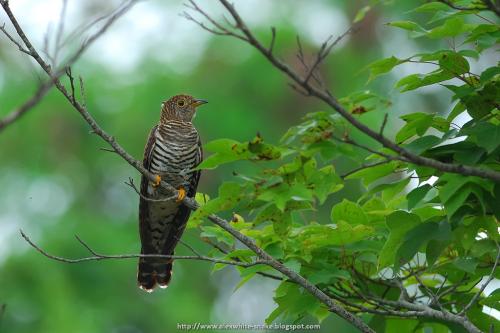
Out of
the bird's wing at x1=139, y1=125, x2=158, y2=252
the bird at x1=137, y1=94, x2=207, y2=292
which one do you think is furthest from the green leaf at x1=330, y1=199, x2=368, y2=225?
the bird's wing at x1=139, y1=125, x2=158, y2=252

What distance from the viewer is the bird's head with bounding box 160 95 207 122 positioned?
5750mm

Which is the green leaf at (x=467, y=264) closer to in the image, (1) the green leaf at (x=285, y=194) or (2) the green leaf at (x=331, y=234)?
(2) the green leaf at (x=331, y=234)

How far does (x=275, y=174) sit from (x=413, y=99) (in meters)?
10.1

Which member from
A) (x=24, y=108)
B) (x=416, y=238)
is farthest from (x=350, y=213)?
(x=24, y=108)

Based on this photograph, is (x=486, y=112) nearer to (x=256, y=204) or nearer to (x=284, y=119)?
(x=256, y=204)

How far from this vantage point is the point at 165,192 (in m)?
5.27

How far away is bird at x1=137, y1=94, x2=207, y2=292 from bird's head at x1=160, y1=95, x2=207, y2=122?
0.19 m

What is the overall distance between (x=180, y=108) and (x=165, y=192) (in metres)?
0.76

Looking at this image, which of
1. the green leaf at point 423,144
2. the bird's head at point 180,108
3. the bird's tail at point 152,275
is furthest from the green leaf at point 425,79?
the bird's head at point 180,108

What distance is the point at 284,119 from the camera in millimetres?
12992

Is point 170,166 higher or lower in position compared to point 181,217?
higher

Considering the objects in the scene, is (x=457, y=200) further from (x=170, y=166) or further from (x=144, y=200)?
(x=144, y=200)

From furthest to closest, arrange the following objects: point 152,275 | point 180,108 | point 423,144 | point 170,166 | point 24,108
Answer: point 180,108 < point 152,275 < point 170,166 < point 423,144 < point 24,108

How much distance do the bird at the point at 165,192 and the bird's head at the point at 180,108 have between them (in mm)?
187
